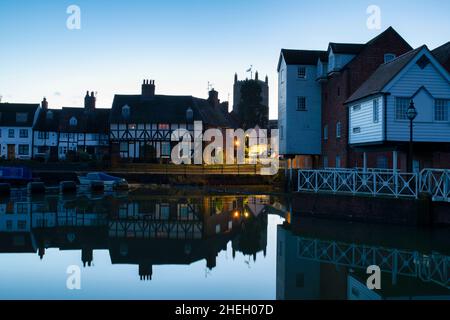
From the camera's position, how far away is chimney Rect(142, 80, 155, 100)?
63500mm

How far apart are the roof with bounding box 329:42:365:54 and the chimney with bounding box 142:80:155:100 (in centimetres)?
3393

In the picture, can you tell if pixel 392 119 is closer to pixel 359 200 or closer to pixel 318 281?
pixel 359 200

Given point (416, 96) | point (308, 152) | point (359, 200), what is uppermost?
point (416, 96)

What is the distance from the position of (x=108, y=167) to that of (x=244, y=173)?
1628 cm

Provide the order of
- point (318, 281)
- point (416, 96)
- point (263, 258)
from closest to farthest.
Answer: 1. point (318, 281)
2. point (263, 258)
3. point (416, 96)

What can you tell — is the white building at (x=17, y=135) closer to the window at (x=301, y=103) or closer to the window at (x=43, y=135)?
the window at (x=43, y=135)

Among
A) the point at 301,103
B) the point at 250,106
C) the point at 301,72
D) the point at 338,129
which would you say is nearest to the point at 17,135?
the point at 250,106

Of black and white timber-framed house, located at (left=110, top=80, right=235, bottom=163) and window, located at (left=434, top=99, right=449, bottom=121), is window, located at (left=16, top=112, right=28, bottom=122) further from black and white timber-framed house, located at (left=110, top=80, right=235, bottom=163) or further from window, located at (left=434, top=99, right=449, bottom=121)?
window, located at (left=434, top=99, right=449, bottom=121)

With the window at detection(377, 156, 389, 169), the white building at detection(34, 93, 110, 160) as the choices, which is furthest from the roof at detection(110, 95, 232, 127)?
the window at detection(377, 156, 389, 169)

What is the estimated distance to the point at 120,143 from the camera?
61.0 m

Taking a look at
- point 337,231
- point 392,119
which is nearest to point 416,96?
point 392,119

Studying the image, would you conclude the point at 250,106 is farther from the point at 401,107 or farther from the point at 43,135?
the point at 401,107

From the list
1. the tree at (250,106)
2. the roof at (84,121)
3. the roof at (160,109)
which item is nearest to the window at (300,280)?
the roof at (160,109)
